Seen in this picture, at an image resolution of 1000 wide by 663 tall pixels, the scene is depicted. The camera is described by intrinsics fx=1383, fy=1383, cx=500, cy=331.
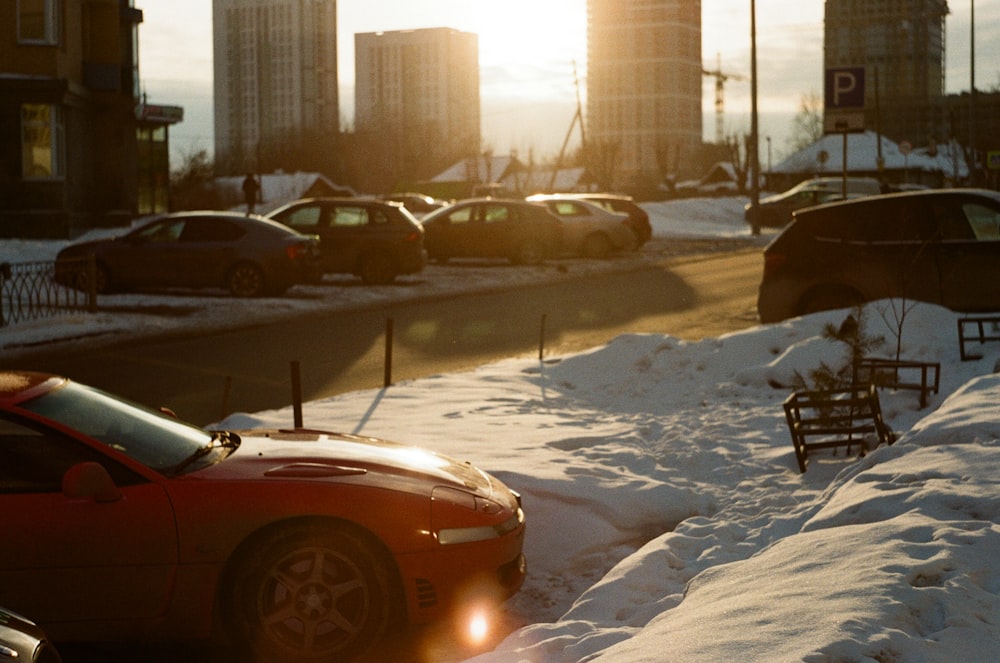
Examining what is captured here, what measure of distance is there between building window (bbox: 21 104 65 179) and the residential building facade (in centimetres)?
3

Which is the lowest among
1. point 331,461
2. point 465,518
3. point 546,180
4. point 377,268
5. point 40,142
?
point 465,518

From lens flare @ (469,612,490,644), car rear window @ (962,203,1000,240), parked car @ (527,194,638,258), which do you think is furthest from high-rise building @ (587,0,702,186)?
lens flare @ (469,612,490,644)

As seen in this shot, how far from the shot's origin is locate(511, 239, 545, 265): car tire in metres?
31.0

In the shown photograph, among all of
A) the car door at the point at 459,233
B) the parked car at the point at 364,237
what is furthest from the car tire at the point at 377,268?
the car door at the point at 459,233

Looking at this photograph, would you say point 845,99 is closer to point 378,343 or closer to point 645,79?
point 378,343

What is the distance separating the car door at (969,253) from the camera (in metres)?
13.7

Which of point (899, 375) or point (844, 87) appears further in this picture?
point (844, 87)

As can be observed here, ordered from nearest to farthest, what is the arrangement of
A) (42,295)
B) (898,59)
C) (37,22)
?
(42,295) → (37,22) → (898,59)

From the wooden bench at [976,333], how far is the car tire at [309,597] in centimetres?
743

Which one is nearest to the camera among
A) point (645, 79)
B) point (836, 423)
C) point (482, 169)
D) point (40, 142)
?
point (836, 423)

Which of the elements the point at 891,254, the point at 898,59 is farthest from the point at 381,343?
the point at 898,59

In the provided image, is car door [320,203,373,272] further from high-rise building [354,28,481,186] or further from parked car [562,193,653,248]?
high-rise building [354,28,481,186]

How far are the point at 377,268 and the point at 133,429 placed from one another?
19400 mm

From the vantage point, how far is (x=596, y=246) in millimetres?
34344
